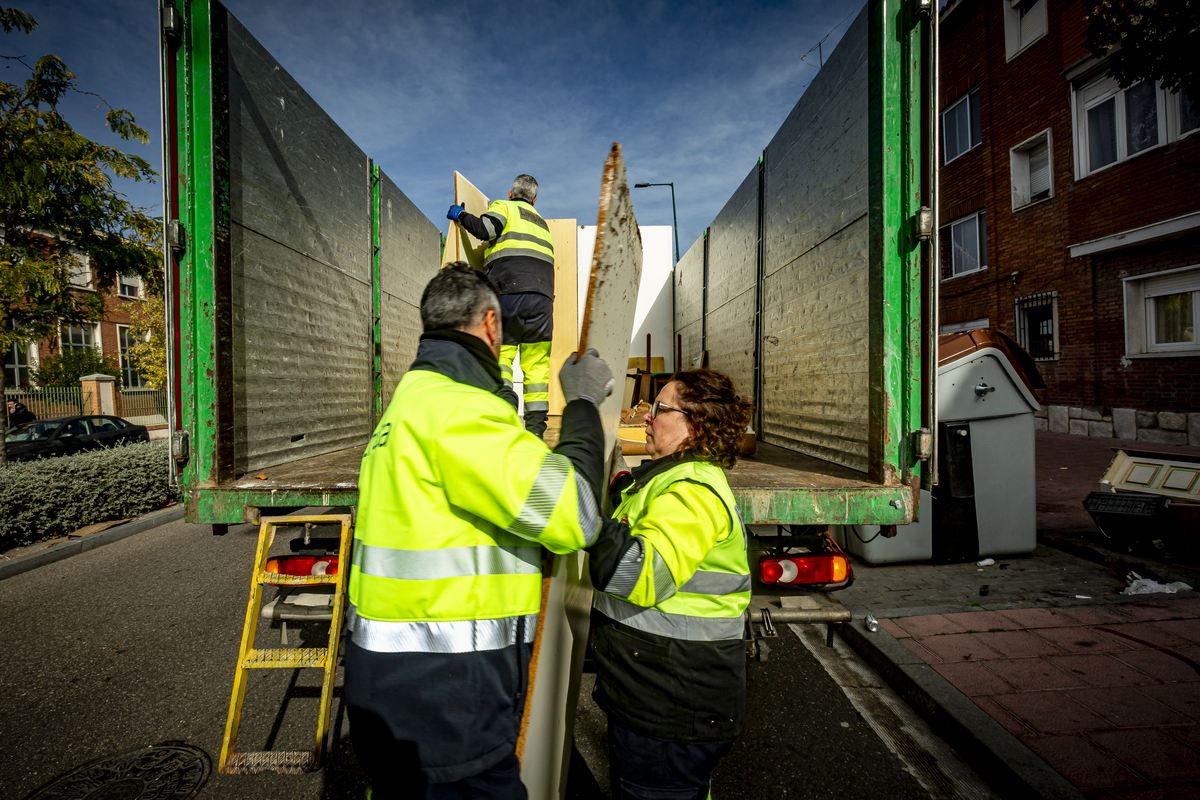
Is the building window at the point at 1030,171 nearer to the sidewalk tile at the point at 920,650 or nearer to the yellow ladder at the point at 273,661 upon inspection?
the sidewalk tile at the point at 920,650

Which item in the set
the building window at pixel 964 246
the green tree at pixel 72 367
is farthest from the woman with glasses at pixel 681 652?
the green tree at pixel 72 367

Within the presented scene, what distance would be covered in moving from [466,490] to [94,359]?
25854 millimetres

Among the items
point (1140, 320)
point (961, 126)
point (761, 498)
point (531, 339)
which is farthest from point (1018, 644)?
point (961, 126)

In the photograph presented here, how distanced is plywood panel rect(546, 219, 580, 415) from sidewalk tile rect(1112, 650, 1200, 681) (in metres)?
4.63

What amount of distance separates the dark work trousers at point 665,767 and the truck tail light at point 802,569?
1.17m

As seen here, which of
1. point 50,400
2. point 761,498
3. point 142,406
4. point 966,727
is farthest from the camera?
point 142,406

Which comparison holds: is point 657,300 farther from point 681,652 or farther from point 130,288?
point 130,288

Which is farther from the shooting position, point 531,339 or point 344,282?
point 531,339

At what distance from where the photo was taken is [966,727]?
8.38ft

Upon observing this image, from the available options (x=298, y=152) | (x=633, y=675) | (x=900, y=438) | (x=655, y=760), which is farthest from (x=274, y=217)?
(x=900, y=438)

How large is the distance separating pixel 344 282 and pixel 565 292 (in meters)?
3.20

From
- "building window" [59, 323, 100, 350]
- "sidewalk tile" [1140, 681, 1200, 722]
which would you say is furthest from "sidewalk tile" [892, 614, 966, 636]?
"building window" [59, 323, 100, 350]

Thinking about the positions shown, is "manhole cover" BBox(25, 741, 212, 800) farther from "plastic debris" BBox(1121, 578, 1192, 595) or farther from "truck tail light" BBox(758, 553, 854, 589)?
"plastic debris" BBox(1121, 578, 1192, 595)

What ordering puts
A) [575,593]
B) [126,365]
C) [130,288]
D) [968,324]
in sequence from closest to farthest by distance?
1. [575,593]
2. [968,324]
3. [126,365]
4. [130,288]
